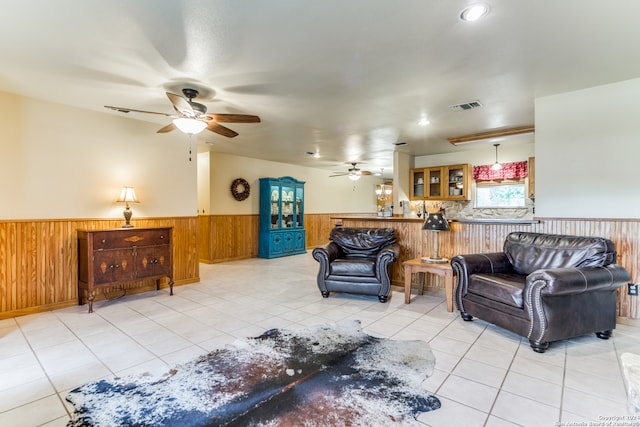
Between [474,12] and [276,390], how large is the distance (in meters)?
2.82

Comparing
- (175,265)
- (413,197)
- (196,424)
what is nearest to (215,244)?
(175,265)

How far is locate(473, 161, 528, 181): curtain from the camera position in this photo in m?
6.00

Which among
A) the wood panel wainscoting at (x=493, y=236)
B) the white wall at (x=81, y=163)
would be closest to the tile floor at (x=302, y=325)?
the wood panel wainscoting at (x=493, y=236)

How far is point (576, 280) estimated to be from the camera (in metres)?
2.62

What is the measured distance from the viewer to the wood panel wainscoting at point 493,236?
3.26 m

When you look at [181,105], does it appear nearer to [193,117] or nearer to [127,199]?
[193,117]

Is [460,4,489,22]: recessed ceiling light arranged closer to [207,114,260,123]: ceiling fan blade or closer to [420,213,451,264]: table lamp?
[207,114,260,123]: ceiling fan blade

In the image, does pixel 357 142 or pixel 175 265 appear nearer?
pixel 175 265

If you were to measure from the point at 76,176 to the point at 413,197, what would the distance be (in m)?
6.12

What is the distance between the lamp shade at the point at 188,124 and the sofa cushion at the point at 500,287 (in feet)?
10.7

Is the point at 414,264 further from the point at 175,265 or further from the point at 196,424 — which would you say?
the point at 175,265

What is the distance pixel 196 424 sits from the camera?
1.75 m

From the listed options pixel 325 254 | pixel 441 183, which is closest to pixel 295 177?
pixel 441 183

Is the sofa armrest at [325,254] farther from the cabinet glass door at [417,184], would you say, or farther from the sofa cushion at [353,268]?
the cabinet glass door at [417,184]
